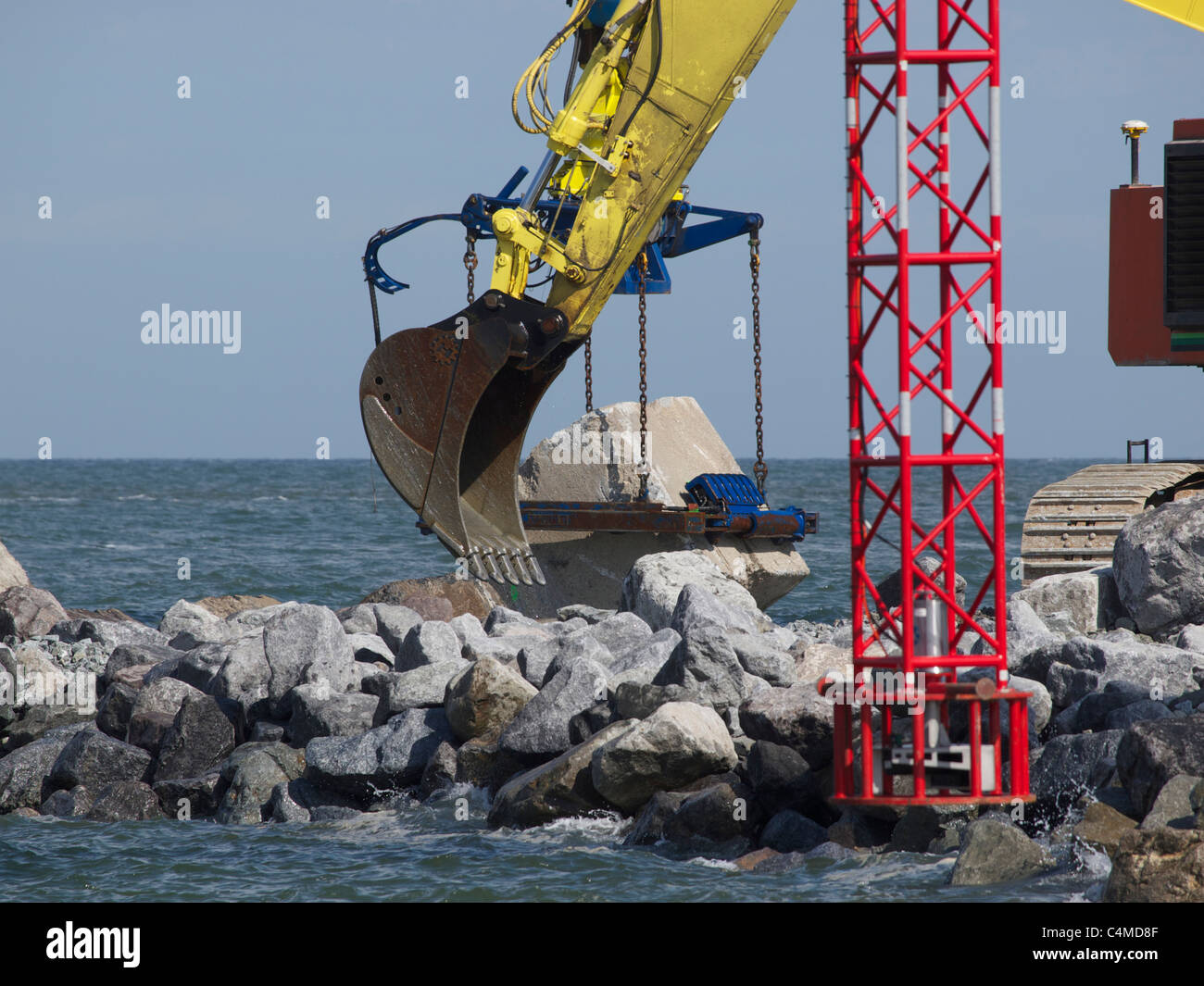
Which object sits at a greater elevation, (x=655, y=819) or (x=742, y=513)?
(x=742, y=513)

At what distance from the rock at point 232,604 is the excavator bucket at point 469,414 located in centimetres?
397

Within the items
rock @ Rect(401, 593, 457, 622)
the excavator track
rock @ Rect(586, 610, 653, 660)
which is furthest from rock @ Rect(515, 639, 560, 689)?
the excavator track

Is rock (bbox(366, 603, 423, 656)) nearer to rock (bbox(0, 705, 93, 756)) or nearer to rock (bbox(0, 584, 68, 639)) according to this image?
rock (bbox(0, 705, 93, 756))

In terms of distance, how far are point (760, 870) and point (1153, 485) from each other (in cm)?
823

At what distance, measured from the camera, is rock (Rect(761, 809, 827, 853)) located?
773cm

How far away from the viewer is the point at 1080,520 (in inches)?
545

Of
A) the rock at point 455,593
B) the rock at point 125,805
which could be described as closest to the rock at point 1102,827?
the rock at point 125,805

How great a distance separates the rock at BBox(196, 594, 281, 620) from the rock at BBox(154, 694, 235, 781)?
6051mm


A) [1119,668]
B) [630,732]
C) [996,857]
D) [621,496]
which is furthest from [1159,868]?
[621,496]

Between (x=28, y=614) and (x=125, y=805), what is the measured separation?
531 cm

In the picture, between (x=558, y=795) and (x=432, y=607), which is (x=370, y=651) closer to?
(x=432, y=607)

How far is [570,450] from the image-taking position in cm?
1667

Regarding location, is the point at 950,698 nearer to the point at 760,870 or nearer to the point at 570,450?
the point at 760,870
